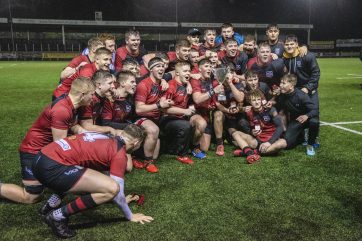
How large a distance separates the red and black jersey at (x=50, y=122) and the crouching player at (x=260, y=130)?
316 cm

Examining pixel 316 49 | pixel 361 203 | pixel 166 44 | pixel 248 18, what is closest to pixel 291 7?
pixel 248 18

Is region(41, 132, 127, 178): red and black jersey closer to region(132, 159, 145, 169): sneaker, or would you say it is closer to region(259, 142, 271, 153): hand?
region(132, 159, 145, 169): sneaker

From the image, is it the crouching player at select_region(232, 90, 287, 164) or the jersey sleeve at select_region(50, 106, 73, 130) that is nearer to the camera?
the jersey sleeve at select_region(50, 106, 73, 130)

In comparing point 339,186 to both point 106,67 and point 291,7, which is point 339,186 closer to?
point 106,67

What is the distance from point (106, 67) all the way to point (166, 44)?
44844 mm

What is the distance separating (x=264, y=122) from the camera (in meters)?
6.32

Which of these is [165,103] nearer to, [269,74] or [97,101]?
[97,101]

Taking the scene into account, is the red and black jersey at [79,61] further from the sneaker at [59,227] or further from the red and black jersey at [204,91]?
the sneaker at [59,227]

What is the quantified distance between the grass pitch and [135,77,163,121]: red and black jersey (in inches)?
31.7

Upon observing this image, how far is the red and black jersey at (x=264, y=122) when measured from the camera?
6.32 m

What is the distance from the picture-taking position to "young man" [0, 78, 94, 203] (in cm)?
390

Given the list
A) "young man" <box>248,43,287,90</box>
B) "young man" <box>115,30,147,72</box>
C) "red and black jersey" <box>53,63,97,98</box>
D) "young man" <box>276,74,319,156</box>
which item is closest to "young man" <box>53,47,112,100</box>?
"red and black jersey" <box>53,63,97,98</box>

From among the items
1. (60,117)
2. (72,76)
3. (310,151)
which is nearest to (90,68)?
(72,76)

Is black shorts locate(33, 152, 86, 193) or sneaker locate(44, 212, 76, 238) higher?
black shorts locate(33, 152, 86, 193)
